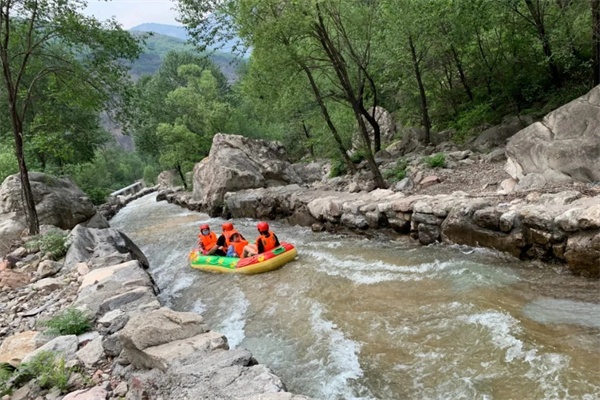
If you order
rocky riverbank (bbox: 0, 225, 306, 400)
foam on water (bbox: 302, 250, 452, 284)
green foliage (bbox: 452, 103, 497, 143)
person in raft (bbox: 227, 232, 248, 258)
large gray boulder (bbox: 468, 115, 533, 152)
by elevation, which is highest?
green foliage (bbox: 452, 103, 497, 143)

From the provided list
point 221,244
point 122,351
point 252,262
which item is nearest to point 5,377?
point 122,351

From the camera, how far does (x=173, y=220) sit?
18578 millimetres

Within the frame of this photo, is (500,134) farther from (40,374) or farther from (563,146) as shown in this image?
(40,374)

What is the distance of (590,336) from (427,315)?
1.74 meters

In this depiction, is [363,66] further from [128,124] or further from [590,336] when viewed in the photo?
[590,336]

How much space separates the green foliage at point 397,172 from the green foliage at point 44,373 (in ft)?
35.3

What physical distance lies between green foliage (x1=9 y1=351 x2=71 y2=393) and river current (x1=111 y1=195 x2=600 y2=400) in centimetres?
213

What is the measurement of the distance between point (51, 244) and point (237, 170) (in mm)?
10083

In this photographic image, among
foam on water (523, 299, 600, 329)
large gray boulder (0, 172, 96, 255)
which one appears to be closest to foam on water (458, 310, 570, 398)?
foam on water (523, 299, 600, 329)

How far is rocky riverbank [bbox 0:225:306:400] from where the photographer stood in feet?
10.9

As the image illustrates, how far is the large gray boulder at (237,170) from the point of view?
59.1ft

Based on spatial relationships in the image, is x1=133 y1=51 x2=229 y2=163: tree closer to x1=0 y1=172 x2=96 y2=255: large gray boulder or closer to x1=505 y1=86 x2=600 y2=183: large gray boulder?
x1=0 y1=172 x2=96 y2=255: large gray boulder

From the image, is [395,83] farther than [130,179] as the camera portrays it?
No

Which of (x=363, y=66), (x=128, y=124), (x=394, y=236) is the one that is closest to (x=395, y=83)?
(x=363, y=66)
